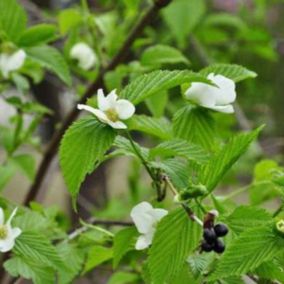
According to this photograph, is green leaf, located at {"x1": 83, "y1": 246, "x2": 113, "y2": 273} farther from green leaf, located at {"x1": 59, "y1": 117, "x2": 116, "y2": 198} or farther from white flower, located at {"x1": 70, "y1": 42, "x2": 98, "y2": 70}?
white flower, located at {"x1": 70, "y1": 42, "x2": 98, "y2": 70}

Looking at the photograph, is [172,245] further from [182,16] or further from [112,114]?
[182,16]

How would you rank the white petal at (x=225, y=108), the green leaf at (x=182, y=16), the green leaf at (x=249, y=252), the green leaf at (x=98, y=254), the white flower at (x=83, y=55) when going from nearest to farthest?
the green leaf at (x=249, y=252), the white petal at (x=225, y=108), the green leaf at (x=98, y=254), the white flower at (x=83, y=55), the green leaf at (x=182, y=16)

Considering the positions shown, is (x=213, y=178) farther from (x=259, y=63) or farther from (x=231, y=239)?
(x=259, y=63)

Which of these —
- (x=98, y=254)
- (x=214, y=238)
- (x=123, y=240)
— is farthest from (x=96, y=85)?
(x=214, y=238)

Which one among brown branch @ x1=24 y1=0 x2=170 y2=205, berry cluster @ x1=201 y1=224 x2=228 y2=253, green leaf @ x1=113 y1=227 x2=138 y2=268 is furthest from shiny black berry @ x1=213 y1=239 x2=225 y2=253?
brown branch @ x1=24 y1=0 x2=170 y2=205

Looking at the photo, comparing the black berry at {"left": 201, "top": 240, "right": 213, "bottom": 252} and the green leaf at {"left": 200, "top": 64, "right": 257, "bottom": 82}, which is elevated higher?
the green leaf at {"left": 200, "top": 64, "right": 257, "bottom": 82}

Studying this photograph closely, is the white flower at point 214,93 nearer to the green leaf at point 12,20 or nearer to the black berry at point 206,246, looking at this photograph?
the black berry at point 206,246

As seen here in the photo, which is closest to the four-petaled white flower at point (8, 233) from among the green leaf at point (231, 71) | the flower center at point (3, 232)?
the flower center at point (3, 232)

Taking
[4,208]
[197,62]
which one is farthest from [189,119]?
[197,62]
